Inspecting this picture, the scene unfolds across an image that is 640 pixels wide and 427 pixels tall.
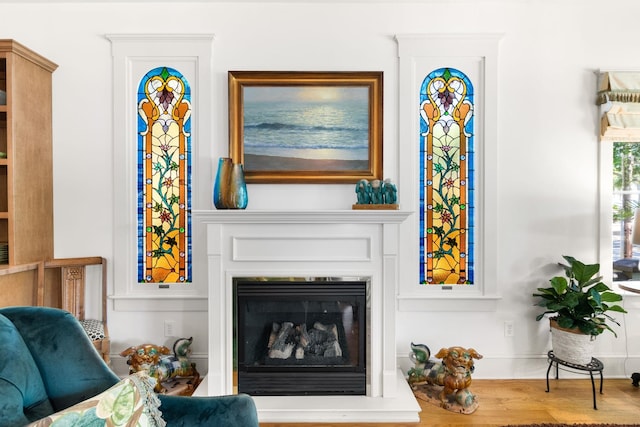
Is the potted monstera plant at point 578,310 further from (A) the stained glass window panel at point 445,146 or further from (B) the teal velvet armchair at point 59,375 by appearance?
(B) the teal velvet armchair at point 59,375

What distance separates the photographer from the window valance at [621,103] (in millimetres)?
2637

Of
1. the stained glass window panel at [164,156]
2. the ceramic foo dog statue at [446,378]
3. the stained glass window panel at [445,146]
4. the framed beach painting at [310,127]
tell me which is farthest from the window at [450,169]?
the stained glass window panel at [164,156]

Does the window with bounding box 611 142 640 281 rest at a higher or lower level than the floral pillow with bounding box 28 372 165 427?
higher

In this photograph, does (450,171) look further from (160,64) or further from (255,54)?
(160,64)

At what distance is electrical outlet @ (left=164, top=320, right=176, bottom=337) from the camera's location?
2.73 m

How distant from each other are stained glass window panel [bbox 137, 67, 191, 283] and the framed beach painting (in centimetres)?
41

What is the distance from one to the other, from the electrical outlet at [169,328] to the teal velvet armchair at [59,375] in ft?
4.92

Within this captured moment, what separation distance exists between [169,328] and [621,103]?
11.7ft

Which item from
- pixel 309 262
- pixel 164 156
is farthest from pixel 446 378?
pixel 164 156

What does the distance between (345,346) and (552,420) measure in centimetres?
126

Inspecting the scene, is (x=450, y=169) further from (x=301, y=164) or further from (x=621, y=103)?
(x=621, y=103)

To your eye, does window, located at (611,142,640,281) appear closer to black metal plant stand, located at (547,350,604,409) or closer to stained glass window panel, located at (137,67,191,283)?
black metal plant stand, located at (547,350,604,409)

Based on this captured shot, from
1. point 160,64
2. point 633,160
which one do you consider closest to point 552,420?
point 633,160

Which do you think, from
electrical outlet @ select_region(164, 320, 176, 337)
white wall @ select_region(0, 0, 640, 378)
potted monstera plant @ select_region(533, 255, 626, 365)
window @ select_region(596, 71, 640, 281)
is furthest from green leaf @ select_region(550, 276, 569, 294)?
electrical outlet @ select_region(164, 320, 176, 337)
